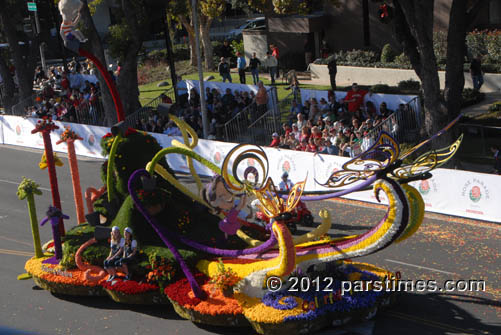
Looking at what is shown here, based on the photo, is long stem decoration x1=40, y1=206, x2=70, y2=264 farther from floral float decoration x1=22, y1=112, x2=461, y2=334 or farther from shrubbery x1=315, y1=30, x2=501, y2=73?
shrubbery x1=315, y1=30, x2=501, y2=73

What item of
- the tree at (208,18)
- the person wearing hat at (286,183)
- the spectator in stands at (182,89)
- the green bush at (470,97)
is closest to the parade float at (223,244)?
the person wearing hat at (286,183)

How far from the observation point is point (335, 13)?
1474 inches

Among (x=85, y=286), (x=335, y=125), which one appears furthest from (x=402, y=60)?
(x=85, y=286)

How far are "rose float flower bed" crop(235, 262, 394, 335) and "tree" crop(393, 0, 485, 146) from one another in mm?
10378

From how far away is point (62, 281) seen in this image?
639 inches

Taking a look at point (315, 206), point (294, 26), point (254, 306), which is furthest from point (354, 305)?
point (294, 26)

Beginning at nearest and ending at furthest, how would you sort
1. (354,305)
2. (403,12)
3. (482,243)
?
(354,305) < (482,243) < (403,12)

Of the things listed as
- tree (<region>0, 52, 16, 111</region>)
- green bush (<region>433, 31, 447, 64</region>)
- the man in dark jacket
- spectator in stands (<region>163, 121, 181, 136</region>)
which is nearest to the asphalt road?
spectator in stands (<region>163, 121, 181, 136</region>)

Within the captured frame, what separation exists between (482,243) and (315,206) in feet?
20.3

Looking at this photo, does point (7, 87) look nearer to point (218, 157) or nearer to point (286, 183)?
point (218, 157)

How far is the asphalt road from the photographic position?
45.9ft

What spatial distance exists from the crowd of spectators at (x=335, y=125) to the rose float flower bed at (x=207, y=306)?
9867 millimetres

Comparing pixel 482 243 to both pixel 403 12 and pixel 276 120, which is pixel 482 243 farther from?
pixel 276 120

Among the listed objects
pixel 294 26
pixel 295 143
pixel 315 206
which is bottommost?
pixel 315 206
